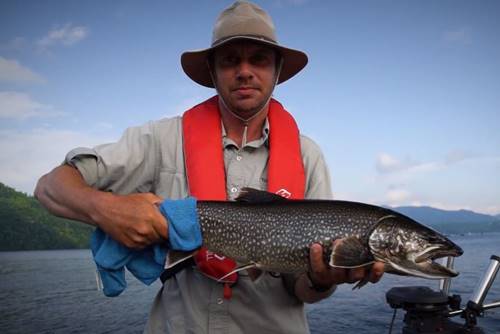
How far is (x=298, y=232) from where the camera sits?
3.89m

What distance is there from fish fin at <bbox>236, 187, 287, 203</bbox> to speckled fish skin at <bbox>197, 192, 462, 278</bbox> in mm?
43

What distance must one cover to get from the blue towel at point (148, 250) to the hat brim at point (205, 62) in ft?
5.62

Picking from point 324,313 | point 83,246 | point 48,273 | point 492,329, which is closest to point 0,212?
point 83,246

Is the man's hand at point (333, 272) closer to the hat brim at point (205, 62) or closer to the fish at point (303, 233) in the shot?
the fish at point (303, 233)

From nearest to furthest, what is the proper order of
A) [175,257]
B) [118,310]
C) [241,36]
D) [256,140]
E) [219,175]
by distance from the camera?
[175,257] < [241,36] < [219,175] < [256,140] < [118,310]

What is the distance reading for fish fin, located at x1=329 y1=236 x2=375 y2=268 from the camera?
366 cm

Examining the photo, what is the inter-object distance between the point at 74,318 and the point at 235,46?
26574mm

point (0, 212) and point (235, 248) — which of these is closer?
point (235, 248)

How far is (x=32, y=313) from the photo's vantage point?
27.7 m

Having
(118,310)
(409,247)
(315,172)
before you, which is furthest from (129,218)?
(118,310)

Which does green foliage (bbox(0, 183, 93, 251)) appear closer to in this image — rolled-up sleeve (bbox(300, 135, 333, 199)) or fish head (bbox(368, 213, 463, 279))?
rolled-up sleeve (bbox(300, 135, 333, 199))

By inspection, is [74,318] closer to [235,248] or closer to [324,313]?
[324,313]

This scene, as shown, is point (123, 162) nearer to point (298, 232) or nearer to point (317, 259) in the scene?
point (298, 232)

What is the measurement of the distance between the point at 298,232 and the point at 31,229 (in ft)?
456
